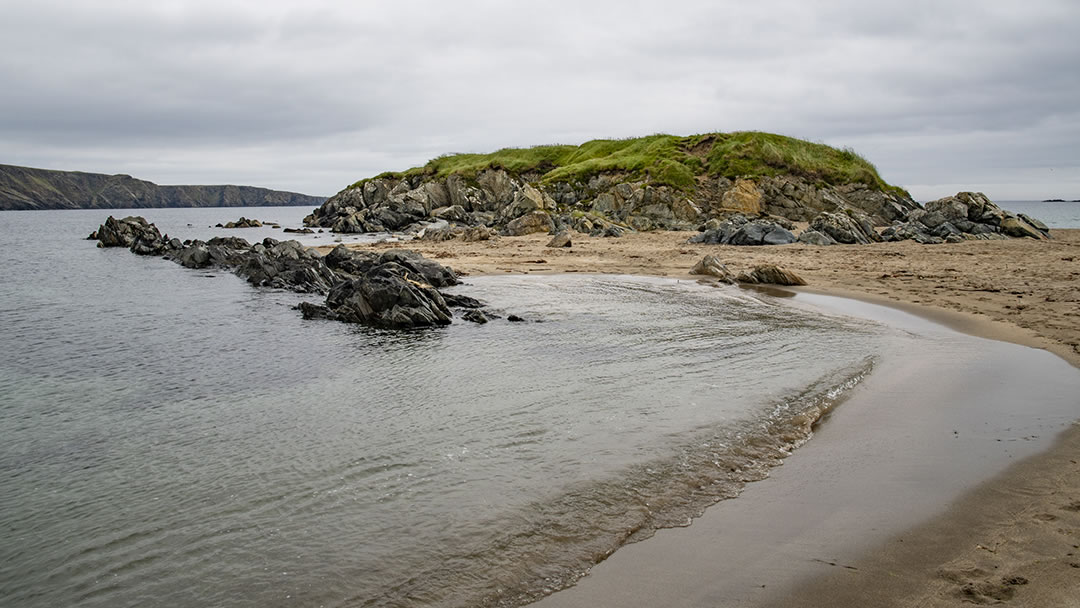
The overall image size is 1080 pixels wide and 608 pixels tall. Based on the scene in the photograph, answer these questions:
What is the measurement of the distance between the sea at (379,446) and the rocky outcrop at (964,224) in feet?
68.2

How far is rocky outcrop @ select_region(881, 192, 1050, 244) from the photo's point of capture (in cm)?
3109

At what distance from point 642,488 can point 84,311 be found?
686 inches

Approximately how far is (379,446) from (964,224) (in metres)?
34.6

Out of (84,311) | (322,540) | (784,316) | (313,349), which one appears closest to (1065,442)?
(322,540)

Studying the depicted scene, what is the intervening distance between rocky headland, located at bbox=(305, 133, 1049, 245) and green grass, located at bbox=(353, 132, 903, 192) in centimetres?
10

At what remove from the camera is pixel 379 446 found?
716 centimetres

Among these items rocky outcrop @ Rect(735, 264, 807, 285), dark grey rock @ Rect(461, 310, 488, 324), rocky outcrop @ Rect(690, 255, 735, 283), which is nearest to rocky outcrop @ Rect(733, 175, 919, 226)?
rocky outcrop @ Rect(690, 255, 735, 283)

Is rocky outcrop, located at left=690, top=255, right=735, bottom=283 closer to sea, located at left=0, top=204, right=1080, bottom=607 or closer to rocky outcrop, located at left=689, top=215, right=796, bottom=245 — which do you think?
sea, located at left=0, top=204, right=1080, bottom=607

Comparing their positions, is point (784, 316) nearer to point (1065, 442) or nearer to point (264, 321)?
point (1065, 442)

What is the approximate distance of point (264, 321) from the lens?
1560cm

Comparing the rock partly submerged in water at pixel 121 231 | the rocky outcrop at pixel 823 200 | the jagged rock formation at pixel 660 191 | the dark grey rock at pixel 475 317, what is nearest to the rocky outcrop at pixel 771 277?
the dark grey rock at pixel 475 317

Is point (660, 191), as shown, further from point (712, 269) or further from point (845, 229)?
point (712, 269)

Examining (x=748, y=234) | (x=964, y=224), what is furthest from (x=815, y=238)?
(x=964, y=224)

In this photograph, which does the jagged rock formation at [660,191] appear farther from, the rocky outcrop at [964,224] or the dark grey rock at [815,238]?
the dark grey rock at [815,238]
